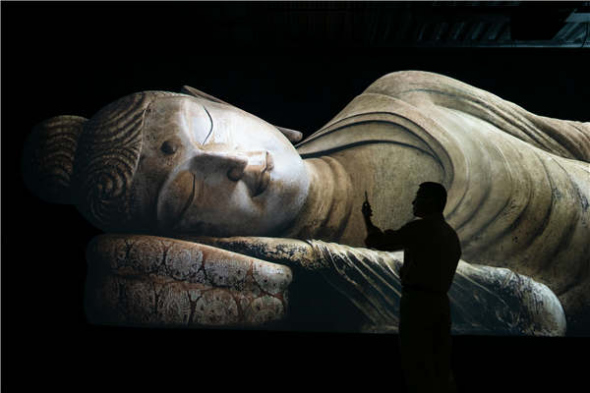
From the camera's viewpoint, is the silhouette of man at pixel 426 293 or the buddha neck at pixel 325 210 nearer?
the silhouette of man at pixel 426 293

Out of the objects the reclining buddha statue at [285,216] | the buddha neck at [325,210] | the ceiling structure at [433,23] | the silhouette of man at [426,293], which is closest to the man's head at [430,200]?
the silhouette of man at [426,293]

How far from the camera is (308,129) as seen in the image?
9.91 ft

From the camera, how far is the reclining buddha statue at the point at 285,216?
8.02 feet

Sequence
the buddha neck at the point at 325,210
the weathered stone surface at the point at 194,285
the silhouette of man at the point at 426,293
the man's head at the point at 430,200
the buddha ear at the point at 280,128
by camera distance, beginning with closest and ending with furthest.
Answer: the silhouette of man at the point at 426,293
the man's head at the point at 430,200
the weathered stone surface at the point at 194,285
the buddha neck at the point at 325,210
the buddha ear at the point at 280,128

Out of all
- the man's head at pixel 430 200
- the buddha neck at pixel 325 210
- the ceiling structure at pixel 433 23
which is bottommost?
Result: the buddha neck at pixel 325 210

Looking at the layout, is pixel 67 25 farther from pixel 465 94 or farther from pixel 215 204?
pixel 465 94

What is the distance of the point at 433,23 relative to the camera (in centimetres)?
292

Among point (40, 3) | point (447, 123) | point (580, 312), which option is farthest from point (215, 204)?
point (580, 312)

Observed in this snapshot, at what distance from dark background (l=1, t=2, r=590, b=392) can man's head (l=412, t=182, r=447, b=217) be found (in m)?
1.04

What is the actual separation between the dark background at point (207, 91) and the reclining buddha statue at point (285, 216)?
249mm

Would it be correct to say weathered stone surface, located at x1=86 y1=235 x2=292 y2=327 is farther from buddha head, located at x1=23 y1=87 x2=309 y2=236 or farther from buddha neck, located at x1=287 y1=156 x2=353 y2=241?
buddha neck, located at x1=287 y1=156 x2=353 y2=241

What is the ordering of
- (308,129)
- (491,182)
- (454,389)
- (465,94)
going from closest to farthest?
(454,389) → (491,182) → (465,94) → (308,129)

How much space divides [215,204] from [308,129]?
0.86m

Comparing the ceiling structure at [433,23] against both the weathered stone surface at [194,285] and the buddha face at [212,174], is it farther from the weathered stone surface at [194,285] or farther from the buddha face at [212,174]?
the weathered stone surface at [194,285]
